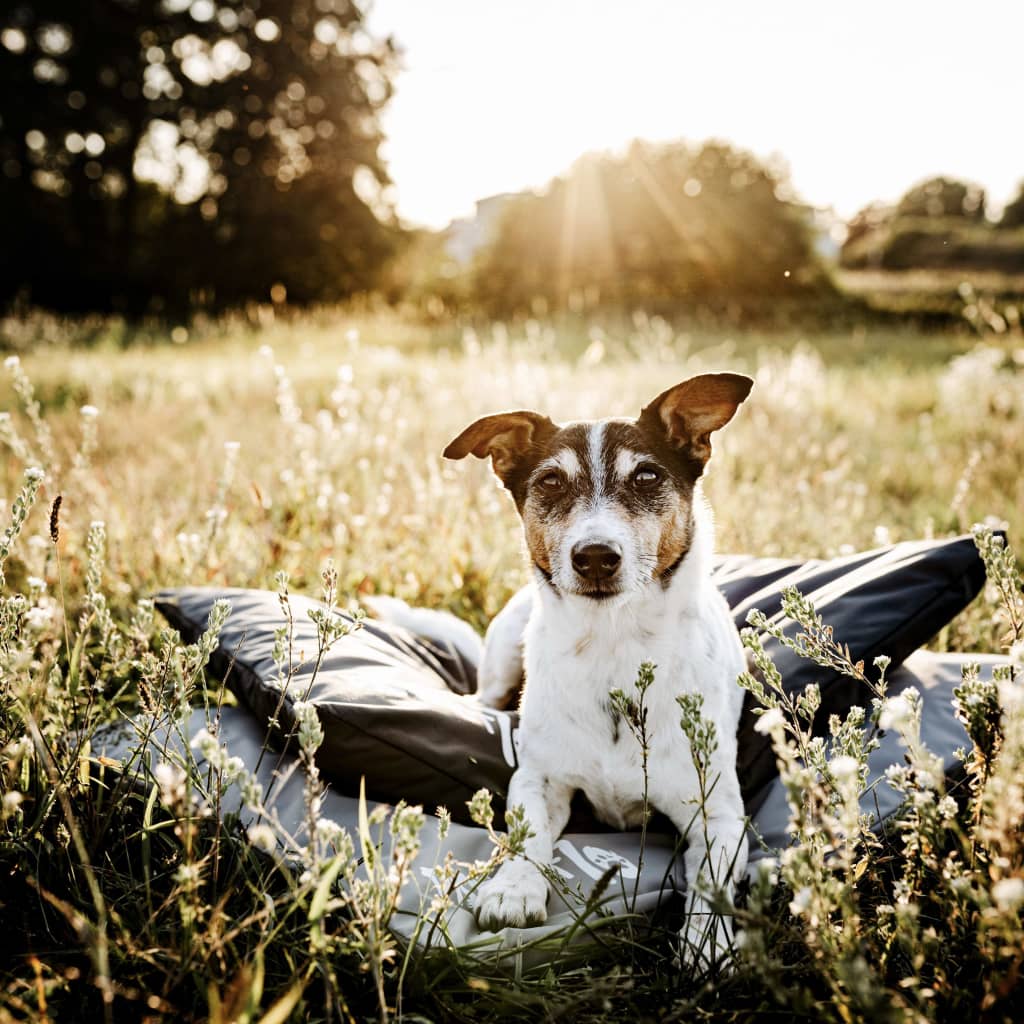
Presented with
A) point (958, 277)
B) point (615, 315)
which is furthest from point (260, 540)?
point (958, 277)

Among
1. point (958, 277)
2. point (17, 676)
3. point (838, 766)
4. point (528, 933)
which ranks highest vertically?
point (958, 277)

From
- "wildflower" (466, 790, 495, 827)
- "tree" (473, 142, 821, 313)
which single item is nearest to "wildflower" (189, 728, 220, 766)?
"wildflower" (466, 790, 495, 827)

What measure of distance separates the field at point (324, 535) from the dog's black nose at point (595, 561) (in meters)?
1.06

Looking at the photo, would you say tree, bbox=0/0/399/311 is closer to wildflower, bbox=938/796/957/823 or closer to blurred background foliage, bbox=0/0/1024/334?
blurred background foliage, bbox=0/0/1024/334

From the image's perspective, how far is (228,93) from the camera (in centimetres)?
2669

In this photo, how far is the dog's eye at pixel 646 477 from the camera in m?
3.00

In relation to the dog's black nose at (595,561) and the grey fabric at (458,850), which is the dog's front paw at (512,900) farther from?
the dog's black nose at (595,561)

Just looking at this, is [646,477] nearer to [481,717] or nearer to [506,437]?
[506,437]

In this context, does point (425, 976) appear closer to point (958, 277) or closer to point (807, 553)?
point (807, 553)

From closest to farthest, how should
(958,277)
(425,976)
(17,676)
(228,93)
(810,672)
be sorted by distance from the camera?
(425,976), (17,676), (810,672), (228,93), (958,277)

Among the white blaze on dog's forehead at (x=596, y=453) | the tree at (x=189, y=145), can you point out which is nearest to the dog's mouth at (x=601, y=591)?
the white blaze on dog's forehead at (x=596, y=453)

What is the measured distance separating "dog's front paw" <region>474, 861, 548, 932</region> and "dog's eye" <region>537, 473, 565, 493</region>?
1317 millimetres

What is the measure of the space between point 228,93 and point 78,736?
29110 mm

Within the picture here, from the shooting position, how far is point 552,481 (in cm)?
311
